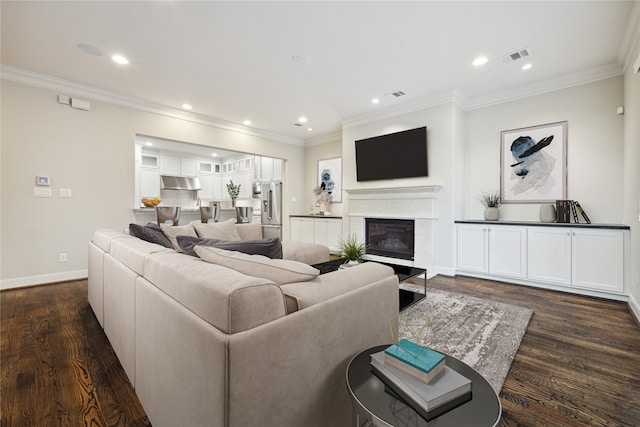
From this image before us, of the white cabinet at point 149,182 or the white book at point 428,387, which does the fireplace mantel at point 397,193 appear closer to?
the white book at point 428,387

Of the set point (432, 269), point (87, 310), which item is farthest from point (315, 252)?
point (87, 310)

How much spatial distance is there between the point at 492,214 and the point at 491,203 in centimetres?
19

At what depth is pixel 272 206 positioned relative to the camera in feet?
23.0

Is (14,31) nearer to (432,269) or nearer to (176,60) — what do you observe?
(176,60)

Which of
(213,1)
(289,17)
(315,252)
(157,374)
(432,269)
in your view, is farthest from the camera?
(432,269)

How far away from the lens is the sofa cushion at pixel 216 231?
3.37 m

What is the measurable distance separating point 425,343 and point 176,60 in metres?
3.90

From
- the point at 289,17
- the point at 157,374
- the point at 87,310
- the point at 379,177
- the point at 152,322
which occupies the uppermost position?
the point at 289,17

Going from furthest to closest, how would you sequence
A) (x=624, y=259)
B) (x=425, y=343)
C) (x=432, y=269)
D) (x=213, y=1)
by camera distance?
(x=432, y=269) → (x=624, y=259) → (x=213, y=1) → (x=425, y=343)

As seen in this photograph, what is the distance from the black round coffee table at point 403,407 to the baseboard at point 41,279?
15.3ft

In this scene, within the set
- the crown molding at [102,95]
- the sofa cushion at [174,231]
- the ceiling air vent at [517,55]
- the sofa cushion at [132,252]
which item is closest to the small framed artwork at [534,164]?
the ceiling air vent at [517,55]

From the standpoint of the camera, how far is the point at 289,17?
2.55m

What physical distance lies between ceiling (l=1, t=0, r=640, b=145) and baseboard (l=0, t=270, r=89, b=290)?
8.55 feet

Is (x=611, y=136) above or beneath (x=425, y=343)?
above
